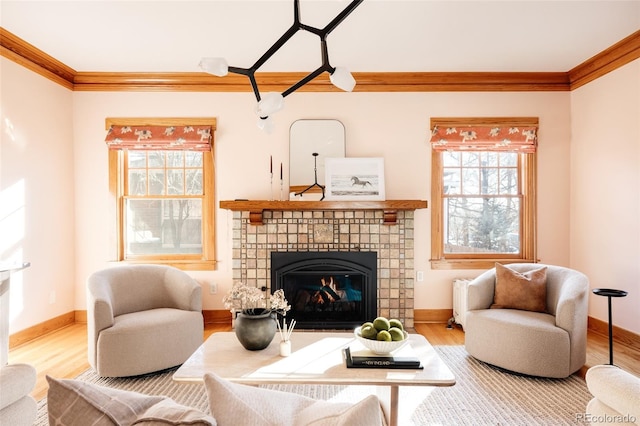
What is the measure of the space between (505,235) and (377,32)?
8.58 feet

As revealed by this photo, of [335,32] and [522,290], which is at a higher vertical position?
[335,32]

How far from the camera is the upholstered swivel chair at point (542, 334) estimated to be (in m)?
2.68

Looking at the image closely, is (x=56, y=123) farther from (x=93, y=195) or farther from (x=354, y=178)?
(x=354, y=178)

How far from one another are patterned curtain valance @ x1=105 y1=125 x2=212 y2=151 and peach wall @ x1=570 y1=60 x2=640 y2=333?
3957 millimetres

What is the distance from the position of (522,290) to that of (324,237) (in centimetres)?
189

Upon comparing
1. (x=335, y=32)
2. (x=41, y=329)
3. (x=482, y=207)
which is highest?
(x=335, y=32)

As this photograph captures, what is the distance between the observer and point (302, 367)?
1.96 meters

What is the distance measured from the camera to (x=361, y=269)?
157 inches

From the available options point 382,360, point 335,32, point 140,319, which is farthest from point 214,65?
point 140,319

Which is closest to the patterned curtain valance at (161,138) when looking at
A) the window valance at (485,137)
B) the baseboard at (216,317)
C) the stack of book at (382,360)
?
the baseboard at (216,317)

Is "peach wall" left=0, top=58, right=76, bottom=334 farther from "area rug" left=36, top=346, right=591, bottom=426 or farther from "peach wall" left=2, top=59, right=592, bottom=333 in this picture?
"area rug" left=36, top=346, right=591, bottom=426

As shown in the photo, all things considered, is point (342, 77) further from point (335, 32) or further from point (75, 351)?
point (75, 351)

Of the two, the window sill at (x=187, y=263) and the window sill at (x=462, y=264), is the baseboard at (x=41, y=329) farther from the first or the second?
the window sill at (x=462, y=264)

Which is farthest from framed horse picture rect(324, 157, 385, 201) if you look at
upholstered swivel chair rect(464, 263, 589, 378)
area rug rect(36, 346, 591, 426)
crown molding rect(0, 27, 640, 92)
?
area rug rect(36, 346, 591, 426)
